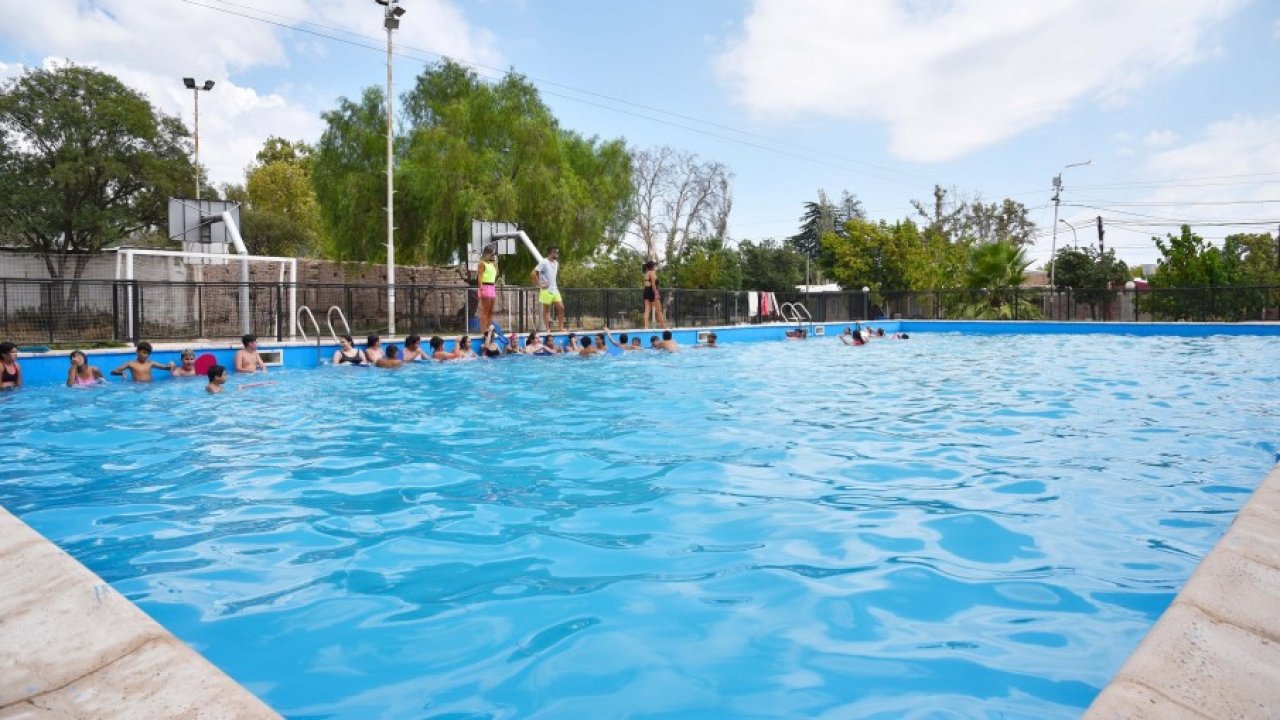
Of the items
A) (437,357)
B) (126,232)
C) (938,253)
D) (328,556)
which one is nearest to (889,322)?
(938,253)

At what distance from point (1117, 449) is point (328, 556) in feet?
21.5

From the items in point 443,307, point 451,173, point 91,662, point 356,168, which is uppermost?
point 356,168

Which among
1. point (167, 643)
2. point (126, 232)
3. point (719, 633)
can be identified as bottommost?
point (719, 633)

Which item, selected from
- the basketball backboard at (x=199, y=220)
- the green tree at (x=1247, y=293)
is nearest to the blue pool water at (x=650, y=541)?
the basketball backboard at (x=199, y=220)

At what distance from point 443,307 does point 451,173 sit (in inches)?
315

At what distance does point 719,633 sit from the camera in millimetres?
3238

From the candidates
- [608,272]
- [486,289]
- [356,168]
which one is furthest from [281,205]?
[486,289]

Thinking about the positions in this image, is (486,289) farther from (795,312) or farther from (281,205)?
(281,205)

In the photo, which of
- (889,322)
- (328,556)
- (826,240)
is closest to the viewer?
(328,556)

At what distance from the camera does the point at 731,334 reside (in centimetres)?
2567

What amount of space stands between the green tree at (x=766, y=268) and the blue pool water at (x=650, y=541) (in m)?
40.6

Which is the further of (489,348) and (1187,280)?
(1187,280)

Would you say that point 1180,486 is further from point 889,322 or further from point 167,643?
point 889,322

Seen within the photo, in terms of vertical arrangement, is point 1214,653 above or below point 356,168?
below
